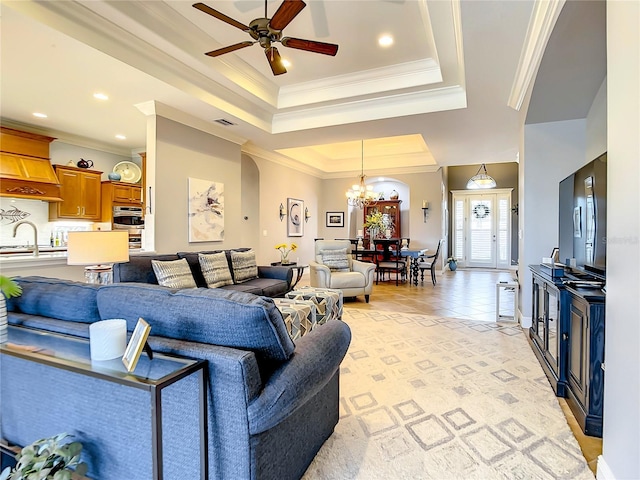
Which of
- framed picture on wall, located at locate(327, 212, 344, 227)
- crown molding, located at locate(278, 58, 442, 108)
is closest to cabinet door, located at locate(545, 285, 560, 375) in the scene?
crown molding, located at locate(278, 58, 442, 108)

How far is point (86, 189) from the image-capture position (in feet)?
18.9

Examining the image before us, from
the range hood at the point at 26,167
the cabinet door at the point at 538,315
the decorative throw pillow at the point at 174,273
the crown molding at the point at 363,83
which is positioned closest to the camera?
the cabinet door at the point at 538,315

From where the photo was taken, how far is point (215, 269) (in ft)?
14.2

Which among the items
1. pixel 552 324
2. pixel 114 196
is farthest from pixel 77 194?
pixel 552 324

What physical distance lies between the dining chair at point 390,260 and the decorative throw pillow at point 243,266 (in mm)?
3450

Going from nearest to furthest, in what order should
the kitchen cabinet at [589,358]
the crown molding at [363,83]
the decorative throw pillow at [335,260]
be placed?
the kitchen cabinet at [589,358], the crown molding at [363,83], the decorative throw pillow at [335,260]

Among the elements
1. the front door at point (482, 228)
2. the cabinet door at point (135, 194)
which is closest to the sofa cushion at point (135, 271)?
A: the cabinet door at point (135, 194)

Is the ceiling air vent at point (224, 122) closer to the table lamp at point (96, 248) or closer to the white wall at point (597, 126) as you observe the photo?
the table lamp at point (96, 248)

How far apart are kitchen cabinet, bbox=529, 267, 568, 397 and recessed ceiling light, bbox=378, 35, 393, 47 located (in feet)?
9.17

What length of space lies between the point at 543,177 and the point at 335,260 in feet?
10.9

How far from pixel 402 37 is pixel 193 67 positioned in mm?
2349

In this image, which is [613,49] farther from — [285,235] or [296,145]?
[285,235]

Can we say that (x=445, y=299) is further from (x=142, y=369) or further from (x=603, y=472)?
(x=142, y=369)

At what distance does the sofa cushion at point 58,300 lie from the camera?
1.69 metres
